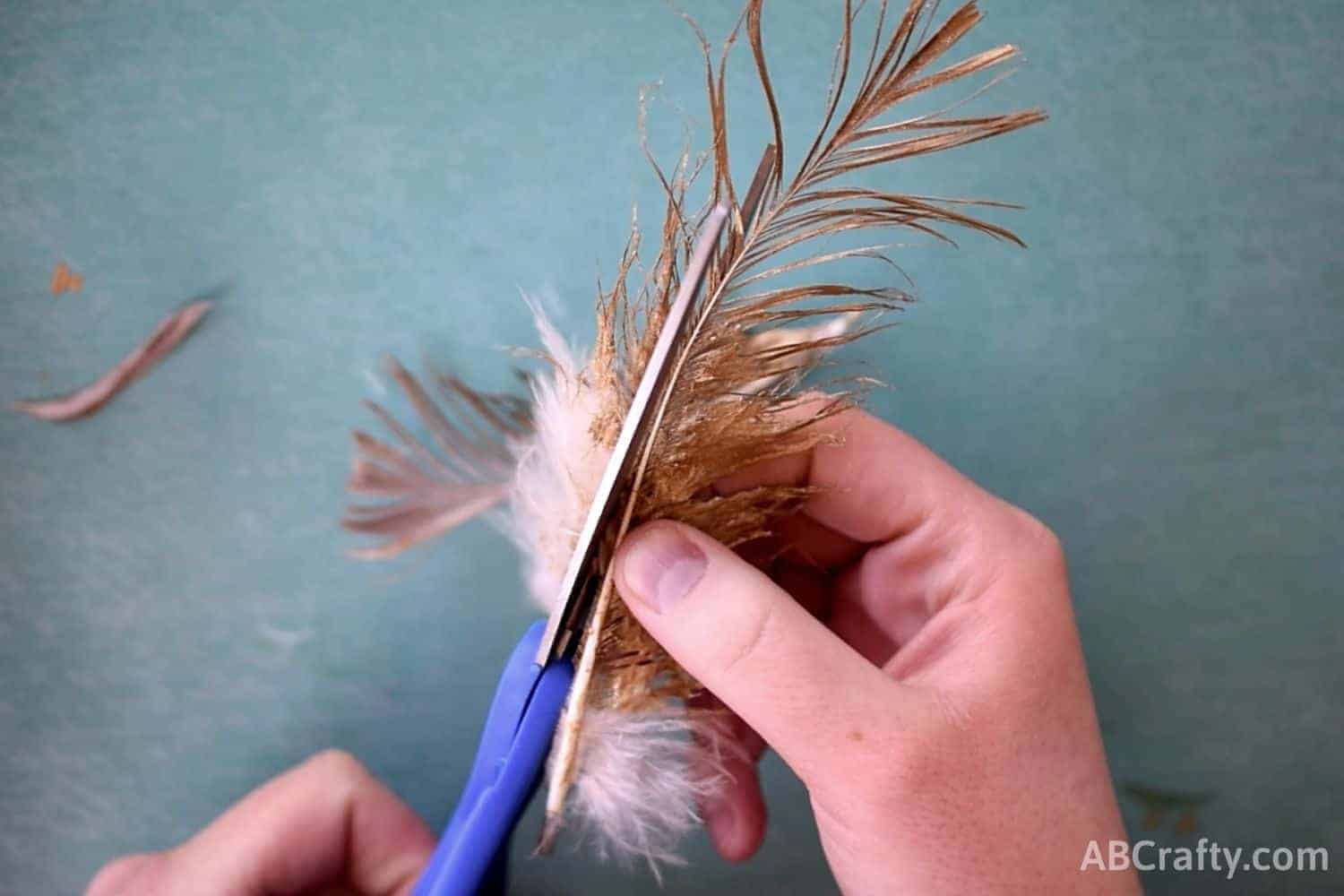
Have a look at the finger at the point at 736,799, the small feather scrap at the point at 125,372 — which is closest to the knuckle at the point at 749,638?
the finger at the point at 736,799

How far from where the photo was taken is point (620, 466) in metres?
0.73

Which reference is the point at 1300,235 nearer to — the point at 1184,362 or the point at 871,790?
the point at 1184,362

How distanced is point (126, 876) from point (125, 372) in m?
0.64

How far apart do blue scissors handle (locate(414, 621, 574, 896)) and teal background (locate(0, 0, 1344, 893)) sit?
399mm

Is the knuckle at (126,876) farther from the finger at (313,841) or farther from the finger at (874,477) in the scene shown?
the finger at (874,477)

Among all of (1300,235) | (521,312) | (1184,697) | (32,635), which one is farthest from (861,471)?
(32,635)

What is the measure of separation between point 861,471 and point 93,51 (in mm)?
1162

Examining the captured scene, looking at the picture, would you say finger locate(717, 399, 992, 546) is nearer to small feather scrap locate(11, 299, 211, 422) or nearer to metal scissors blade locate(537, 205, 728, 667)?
metal scissors blade locate(537, 205, 728, 667)

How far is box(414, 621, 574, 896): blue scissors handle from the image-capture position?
0.84 m

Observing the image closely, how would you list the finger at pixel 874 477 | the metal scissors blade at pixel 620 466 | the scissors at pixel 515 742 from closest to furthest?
the metal scissors blade at pixel 620 466
the scissors at pixel 515 742
the finger at pixel 874 477

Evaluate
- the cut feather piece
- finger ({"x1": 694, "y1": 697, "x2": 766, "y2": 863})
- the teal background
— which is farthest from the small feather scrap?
finger ({"x1": 694, "y1": 697, "x2": 766, "y2": 863})

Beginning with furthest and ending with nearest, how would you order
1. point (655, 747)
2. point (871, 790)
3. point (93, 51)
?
Answer: point (93, 51)
point (655, 747)
point (871, 790)

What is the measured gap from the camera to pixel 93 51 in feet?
4.07

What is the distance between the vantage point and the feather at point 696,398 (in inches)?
28.5
